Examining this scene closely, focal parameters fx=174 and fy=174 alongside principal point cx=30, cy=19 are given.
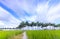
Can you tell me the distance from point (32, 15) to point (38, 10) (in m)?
0.11

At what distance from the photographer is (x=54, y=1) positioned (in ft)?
7.93

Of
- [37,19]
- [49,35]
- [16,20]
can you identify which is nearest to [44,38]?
[49,35]

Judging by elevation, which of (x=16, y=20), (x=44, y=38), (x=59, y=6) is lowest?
(x=44, y=38)

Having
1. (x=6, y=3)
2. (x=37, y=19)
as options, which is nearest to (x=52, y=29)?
(x=37, y=19)

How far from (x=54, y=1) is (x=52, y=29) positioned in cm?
39

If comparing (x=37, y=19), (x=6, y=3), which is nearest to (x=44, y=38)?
(x=37, y=19)

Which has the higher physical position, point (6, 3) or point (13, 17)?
point (6, 3)

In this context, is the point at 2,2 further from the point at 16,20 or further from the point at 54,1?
the point at 54,1

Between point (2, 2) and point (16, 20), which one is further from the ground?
point (2, 2)

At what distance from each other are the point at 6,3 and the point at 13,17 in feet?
0.71

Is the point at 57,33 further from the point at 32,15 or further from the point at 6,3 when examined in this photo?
the point at 6,3

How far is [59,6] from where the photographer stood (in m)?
2.40

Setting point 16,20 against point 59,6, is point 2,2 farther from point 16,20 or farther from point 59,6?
point 59,6

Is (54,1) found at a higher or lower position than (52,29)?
higher
